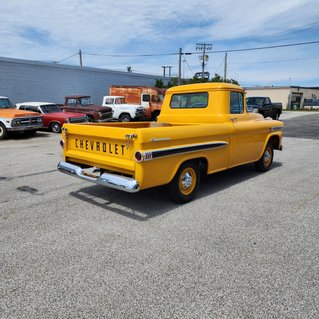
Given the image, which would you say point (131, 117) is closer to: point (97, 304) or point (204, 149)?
point (204, 149)

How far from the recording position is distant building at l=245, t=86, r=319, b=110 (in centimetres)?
5947

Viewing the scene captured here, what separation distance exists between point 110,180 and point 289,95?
202ft

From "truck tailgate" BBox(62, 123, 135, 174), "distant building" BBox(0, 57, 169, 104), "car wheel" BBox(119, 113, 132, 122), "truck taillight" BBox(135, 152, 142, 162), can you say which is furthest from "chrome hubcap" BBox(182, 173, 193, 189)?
"distant building" BBox(0, 57, 169, 104)

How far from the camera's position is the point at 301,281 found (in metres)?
2.99

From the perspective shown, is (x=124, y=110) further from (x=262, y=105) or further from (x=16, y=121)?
(x=262, y=105)

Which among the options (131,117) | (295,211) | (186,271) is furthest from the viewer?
(131,117)

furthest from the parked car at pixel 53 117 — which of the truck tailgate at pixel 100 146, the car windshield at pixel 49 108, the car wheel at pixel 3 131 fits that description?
the truck tailgate at pixel 100 146

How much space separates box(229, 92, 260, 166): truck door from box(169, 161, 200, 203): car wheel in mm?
1123

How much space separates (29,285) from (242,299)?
6.24 feet

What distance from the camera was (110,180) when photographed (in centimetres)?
445

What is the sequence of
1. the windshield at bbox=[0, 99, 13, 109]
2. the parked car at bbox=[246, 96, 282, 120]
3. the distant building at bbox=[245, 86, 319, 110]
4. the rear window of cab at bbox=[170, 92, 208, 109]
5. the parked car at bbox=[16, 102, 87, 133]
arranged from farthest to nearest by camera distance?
the distant building at bbox=[245, 86, 319, 110] → the parked car at bbox=[246, 96, 282, 120] → the parked car at bbox=[16, 102, 87, 133] → the windshield at bbox=[0, 99, 13, 109] → the rear window of cab at bbox=[170, 92, 208, 109]

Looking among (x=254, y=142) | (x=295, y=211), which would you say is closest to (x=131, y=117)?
(x=254, y=142)

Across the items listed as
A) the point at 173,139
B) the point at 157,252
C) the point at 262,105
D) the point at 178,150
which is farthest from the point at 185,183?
the point at 262,105

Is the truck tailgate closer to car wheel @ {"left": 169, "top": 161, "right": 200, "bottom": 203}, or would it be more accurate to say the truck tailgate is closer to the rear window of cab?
car wheel @ {"left": 169, "top": 161, "right": 200, "bottom": 203}
